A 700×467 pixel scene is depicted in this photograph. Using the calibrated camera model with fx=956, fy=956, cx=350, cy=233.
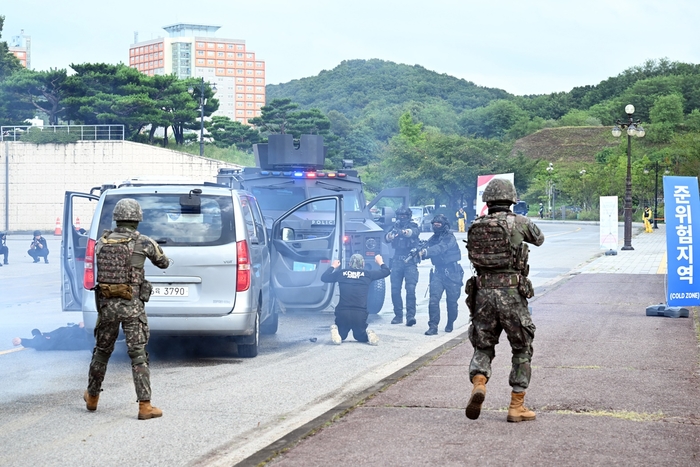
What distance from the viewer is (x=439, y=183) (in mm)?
73438

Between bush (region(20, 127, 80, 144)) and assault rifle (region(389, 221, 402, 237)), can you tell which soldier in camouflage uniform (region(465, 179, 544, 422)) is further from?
bush (region(20, 127, 80, 144))

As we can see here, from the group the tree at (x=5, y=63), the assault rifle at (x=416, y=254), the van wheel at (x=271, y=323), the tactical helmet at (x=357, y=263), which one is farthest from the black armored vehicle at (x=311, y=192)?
the tree at (x=5, y=63)

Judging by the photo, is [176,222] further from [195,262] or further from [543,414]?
[543,414]

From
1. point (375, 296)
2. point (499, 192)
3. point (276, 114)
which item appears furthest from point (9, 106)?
point (499, 192)

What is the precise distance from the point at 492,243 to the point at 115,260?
9.54ft

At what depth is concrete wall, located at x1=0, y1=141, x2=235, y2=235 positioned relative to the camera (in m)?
61.3

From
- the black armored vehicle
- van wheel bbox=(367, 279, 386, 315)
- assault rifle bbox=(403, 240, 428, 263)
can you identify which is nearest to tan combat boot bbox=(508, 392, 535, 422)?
assault rifle bbox=(403, 240, 428, 263)

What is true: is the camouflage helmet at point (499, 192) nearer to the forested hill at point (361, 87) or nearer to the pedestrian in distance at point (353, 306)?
the pedestrian in distance at point (353, 306)

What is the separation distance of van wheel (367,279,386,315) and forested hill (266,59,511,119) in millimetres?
66898

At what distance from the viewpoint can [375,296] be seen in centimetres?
1548

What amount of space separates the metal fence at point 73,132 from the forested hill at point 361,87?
68.8ft

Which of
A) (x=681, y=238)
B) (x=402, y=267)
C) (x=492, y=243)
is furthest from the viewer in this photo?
(x=402, y=267)

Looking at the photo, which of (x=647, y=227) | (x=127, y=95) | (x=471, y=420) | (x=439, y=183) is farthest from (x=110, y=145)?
(x=471, y=420)

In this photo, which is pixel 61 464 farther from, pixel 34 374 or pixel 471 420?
pixel 34 374
